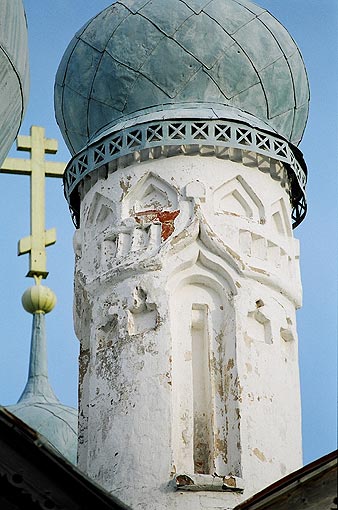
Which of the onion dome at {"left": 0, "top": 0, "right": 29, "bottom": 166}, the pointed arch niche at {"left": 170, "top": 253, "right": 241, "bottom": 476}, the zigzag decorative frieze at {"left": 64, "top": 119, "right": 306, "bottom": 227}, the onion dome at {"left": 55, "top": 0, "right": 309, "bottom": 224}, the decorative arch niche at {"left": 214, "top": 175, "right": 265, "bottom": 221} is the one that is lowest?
the pointed arch niche at {"left": 170, "top": 253, "right": 241, "bottom": 476}

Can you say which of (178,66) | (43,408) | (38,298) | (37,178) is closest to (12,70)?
(178,66)

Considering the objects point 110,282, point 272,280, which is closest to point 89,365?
point 110,282

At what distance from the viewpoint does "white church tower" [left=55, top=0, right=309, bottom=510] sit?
1166cm

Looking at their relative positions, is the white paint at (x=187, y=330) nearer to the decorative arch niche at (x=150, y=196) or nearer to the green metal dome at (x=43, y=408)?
the decorative arch niche at (x=150, y=196)

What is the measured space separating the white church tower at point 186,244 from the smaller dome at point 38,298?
291 cm

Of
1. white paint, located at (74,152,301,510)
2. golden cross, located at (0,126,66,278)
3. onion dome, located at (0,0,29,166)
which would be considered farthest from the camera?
golden cross, located at (0,126,66,278)

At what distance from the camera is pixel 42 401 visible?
54.7ft

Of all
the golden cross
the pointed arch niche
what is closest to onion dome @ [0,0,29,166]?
the pointed arch niche

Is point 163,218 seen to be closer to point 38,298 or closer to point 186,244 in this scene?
point 186,244

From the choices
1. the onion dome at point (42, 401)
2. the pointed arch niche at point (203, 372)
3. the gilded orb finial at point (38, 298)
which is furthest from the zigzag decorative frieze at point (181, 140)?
the onion dome at point (42, 401)

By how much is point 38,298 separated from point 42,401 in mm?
1054

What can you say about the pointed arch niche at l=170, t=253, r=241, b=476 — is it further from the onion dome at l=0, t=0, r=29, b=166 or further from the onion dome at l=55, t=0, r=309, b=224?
Result: the onion dome at l=0, t=0, r=29, b=166

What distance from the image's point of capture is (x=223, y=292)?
12.4 meters

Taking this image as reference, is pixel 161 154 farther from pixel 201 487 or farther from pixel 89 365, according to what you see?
pixel 201 487
